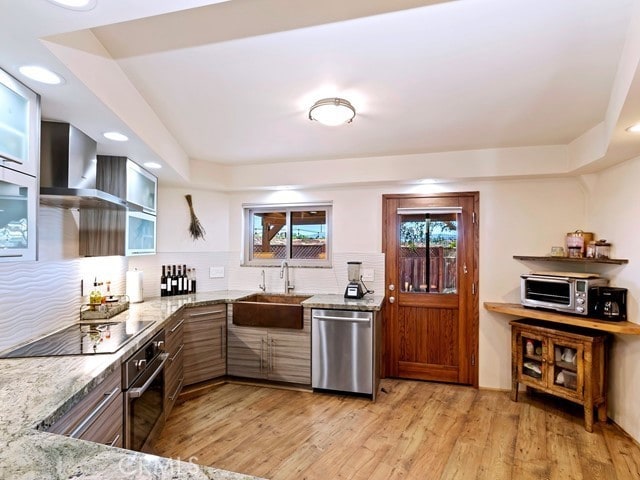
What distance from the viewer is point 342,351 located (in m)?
3.29

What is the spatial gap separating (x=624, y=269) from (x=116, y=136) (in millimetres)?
3881

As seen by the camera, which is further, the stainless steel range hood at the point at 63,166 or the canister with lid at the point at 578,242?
the canister with lid at the point at 578,242

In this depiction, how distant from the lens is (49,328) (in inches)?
88.4

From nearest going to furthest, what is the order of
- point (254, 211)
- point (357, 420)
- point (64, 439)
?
point (64, 439), point (357, 420), point (254, 211)

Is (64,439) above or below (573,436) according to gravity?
above

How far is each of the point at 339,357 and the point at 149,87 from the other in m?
2.65

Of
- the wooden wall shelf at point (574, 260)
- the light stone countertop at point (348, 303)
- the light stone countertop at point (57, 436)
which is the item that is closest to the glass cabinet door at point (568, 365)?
the wooden wall shelf at point (574, 260)

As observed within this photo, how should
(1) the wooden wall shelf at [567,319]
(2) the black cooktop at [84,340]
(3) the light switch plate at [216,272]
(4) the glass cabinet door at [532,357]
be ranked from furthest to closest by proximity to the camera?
(3) the light switch plate at [216,272]
(4) the glass cabinet door at [532,357]
(1) the wooden wall shelf at [567,319]
(2) the black cooktop at [84,340]

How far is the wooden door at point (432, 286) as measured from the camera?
362 cm

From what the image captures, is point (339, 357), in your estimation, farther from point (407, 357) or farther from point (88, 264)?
point (88, 264)

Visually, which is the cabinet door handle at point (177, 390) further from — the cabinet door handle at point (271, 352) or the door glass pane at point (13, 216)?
the door glass pane at point (13, 216)

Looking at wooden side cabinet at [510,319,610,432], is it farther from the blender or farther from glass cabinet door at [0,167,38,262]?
glass cabinet door at [0,167,38,262]

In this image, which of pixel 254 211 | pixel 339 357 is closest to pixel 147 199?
pixel 254 211

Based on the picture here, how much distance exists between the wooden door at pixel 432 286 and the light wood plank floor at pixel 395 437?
0.38 metres
